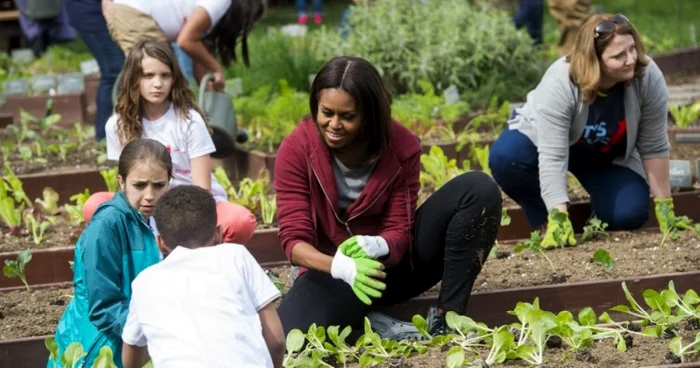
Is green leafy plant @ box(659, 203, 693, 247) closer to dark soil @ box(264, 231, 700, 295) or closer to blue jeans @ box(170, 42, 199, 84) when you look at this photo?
dark soil @ box(264, 231, 700, 295)

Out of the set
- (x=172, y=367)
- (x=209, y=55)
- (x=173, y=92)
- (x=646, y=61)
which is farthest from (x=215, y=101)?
(x=172, y=367)

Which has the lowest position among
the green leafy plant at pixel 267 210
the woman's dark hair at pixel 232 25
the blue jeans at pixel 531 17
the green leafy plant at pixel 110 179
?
the blue jeans at pixel 531 17

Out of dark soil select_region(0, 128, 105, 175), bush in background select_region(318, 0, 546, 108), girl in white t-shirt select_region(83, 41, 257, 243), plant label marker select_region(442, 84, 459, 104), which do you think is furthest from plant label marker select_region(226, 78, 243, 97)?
girl in white t-shirt select_region(83, 41, 257, 243)

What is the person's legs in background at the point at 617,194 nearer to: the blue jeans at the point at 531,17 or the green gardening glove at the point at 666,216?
the green gardening glove at the point at 666,216

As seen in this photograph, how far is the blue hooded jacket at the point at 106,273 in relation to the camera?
3.70 m

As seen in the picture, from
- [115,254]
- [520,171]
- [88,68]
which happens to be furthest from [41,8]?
[115,254]

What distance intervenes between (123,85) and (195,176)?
1.43ft

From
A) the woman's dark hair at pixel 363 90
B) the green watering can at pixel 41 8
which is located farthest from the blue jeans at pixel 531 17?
the woman's dark hair at pixel 363 90

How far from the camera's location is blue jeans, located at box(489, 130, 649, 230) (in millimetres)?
5586

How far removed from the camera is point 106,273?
3.75m

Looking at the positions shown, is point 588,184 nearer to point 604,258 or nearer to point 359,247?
point 604,258

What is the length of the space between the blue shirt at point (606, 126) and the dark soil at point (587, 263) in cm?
37

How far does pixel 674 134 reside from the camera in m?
7.23

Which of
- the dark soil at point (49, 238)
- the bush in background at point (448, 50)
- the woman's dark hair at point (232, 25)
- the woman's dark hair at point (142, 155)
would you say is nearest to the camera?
the woman's dark hair at point (142, 155)
